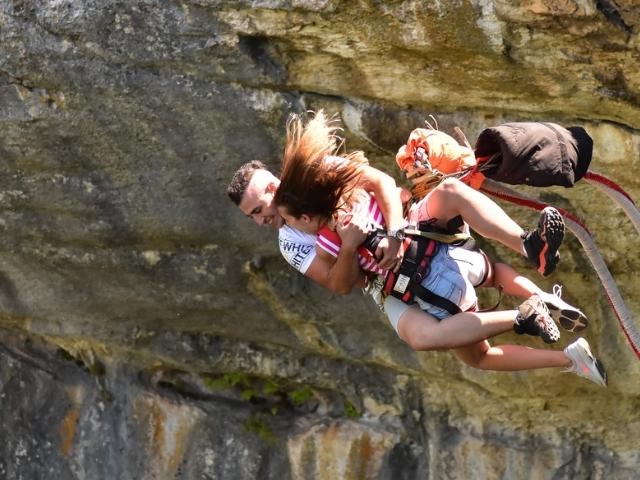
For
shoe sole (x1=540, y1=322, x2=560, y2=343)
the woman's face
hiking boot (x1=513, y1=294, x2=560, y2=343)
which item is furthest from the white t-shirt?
shoe sole (x1=540, y1=322, x2=560, y2=343)

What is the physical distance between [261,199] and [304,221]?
8.8 inches

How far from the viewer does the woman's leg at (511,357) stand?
5172 millimetres

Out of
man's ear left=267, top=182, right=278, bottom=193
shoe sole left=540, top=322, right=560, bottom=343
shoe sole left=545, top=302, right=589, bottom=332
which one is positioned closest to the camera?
shoe sole left=540, top=322, right=560, bottom=343

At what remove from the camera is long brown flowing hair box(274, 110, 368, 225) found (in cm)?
510

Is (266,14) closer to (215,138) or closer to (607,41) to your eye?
(215,138)

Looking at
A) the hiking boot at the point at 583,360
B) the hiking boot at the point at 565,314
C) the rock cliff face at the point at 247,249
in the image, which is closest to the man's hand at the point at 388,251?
the hiking boot at the point at 565,314

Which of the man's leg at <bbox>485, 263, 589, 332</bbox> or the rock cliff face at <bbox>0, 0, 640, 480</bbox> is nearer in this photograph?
the man's leg at <bbox>485, 263, 589, 332</bbox>

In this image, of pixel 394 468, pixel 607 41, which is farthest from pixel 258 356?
pixel 607 41

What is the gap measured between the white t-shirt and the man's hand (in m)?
0.38

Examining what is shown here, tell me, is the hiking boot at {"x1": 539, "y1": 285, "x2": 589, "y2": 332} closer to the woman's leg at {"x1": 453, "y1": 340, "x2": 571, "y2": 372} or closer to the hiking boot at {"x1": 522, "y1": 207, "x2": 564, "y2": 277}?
the woman's leg at {"x1": 453, "y1": 340, "x2": 571, "y2": 372}

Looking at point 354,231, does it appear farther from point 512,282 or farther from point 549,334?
point 549,334

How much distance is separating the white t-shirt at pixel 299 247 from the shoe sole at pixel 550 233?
3.45ft

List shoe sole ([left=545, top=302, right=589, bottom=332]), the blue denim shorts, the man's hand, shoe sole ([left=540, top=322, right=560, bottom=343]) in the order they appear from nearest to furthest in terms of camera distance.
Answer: shoe sole ([left=540, top=322, right=560, bottom=343]) → shoe sole ([left=545, top=302, right=589, bottom=332]) → the man's hand → the blue denim shorts

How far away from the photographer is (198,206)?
6.99 meters
